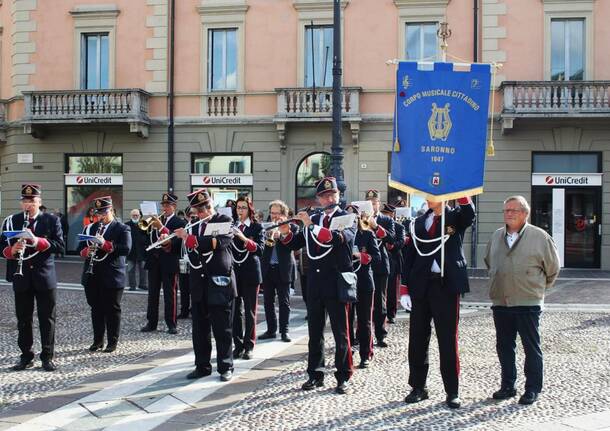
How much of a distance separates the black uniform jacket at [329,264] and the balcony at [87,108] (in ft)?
54.2

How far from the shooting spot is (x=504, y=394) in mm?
6348

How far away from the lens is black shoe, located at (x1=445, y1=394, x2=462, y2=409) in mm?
6027

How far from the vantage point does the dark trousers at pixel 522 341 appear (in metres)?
6.29

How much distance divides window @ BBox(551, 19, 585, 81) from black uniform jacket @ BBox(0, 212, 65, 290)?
17864 mm

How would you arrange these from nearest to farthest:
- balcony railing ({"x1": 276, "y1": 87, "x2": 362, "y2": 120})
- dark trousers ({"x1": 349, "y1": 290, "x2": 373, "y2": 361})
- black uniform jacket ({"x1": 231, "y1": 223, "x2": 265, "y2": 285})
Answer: dark trousers ({"x1": 349, "y1": 290, "x2": 373, "y2": 361})
black uniform jacket ({"x1": 231, "y1": 223, "x2": 265, "y2": 285})
balcony railing ({"x1": 276, "y1": 87, "x2": 362, "y2": 120})

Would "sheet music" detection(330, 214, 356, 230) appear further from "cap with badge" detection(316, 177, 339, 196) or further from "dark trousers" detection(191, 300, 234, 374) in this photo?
"dark trousers" detection(191, 300, 234, 374)

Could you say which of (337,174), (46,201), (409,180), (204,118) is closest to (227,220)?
(409,180)

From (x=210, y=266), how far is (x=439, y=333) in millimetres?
2550

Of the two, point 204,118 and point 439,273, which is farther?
point 204,118

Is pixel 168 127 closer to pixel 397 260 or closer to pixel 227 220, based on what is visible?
pixel 397 260

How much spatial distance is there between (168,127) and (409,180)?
1705cm

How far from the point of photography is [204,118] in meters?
22.5

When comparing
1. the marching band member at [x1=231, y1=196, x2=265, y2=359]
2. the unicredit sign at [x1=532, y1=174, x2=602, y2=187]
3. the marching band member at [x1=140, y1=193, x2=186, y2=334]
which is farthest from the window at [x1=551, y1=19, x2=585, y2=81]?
the marching band member at [x1=231, y1=196, x2=265, y2=359]

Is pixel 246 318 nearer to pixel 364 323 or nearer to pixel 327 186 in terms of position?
pixel 364 323
